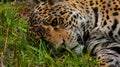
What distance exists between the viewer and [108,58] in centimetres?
662

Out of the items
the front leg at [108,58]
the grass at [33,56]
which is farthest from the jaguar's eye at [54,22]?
the front leg at [108,58]

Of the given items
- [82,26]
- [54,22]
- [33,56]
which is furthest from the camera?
[82,26]

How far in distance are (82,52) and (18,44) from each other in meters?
0.92

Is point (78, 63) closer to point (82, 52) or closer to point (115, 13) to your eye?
point (82, 52)

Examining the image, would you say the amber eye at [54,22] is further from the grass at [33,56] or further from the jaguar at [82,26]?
the grass at [33,56]

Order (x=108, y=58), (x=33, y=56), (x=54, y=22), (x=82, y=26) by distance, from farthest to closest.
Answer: (x=82, y=26) < (x=54, y=22) < (x=108, y=58) < (x=33, y=56)

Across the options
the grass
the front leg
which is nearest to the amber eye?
the grass

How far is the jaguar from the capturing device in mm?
6617

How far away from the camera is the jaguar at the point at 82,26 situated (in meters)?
6.62

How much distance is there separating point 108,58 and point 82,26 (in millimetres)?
593

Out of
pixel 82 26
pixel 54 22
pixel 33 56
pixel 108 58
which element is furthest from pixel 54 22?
pixel 108 58

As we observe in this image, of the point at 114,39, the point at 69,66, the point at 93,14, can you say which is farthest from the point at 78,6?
the point at 69,66

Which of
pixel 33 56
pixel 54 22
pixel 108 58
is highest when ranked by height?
pixel 54 22

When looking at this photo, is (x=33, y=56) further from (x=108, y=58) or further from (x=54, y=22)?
(x=108, y=58)
